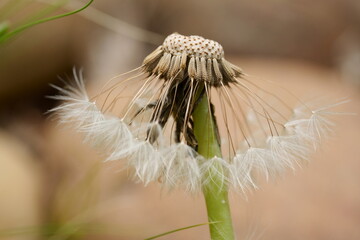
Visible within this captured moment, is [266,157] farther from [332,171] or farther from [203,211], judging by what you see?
[332,171]

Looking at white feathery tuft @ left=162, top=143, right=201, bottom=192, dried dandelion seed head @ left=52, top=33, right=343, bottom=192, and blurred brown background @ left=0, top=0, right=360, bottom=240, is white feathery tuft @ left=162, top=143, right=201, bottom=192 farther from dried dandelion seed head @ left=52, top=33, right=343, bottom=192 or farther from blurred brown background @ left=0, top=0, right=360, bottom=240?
blurred brown background @ left=0, top=0, right=360, bottom=240

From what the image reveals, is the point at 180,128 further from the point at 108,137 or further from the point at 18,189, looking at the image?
the point at 18,189

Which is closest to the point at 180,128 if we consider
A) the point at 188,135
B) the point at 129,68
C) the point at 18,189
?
the point at 188,135

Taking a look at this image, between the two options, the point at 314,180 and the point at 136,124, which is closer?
the point at 136,124

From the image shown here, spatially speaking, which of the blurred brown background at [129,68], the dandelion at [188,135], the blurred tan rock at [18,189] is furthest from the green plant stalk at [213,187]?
the blurred tan rock at [18,189]

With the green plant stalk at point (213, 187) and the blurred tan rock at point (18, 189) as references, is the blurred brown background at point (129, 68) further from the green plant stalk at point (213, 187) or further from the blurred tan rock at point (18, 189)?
the green plant stalk at point (213, 187)

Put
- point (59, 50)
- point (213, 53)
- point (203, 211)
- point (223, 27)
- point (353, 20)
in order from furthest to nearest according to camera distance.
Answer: point (353, 20), point (223, 27), point (59, 50), point (203, 211), point (213, 53)

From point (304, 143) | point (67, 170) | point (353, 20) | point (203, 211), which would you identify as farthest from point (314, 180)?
point (353, 20)
